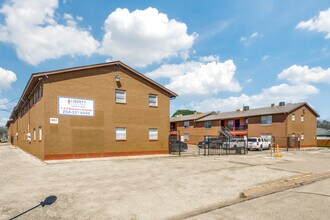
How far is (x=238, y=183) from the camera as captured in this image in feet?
36.3

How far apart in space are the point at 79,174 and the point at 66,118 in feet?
25.3

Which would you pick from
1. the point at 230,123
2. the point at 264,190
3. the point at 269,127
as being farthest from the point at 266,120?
the point at 264,190

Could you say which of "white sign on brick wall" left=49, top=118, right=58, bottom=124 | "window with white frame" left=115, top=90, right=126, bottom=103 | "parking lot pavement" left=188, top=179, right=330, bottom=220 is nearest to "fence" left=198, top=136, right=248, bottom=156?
"window with white frame" left=115, top=90, right=126, bottom=103

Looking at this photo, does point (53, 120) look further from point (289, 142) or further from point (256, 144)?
point (289, 142)

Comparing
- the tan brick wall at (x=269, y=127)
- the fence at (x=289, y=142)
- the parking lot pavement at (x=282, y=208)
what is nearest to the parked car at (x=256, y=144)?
the fence at (x=289, y=142)

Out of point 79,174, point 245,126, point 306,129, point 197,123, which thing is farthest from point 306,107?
point 79,174

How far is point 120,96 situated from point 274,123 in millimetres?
26823

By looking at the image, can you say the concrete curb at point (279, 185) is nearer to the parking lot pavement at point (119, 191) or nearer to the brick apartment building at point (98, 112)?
the parking lot pavement at point (119, 191)

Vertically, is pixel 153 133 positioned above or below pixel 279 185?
above

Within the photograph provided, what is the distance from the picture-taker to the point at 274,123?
39.5 metres

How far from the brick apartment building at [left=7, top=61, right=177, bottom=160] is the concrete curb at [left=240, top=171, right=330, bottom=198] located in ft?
45.7

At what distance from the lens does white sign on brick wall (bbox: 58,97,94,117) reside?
1936cm

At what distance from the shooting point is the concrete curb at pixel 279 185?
9091 mm

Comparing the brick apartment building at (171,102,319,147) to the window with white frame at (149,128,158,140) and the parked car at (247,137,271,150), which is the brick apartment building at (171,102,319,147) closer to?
the parked car at (247,137,271,150)
